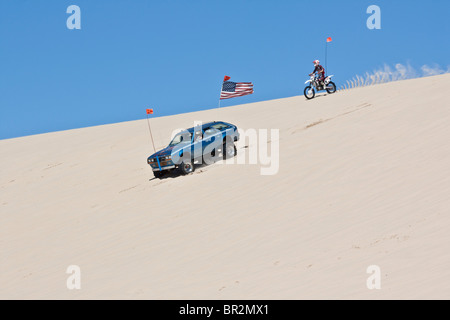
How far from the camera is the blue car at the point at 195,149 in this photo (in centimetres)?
1493

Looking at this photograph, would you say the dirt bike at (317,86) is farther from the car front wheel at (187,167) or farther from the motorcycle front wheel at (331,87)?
the car front wheel at (187,167)

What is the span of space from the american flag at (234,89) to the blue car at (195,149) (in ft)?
7.04

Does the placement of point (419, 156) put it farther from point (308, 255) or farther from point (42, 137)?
point (42, 137)

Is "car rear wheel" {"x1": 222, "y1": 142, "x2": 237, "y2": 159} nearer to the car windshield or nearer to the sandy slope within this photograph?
the sandy slope

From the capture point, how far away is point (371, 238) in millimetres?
A: 7770

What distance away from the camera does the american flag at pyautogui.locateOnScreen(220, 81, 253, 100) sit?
17.9 metres

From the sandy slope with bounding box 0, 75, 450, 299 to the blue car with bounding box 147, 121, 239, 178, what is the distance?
1.90ft

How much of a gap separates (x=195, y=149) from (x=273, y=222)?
6214 mm
